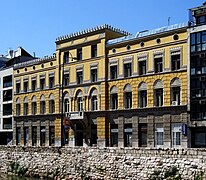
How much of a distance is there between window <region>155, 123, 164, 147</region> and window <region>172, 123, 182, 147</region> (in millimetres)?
1477

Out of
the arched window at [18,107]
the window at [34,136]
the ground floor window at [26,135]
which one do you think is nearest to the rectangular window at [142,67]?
the window at [34,136]

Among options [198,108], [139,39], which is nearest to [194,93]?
[198,108]

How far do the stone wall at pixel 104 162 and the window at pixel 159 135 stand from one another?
10.9 meters

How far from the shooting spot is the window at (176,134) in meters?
47.3

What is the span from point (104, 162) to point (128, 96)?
15.9 meters

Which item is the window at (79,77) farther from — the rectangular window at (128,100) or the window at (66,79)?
the rectangular window at (128,100)

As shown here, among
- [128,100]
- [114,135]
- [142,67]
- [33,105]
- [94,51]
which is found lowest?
[114,135]

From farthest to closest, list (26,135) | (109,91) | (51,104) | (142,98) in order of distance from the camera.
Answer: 1. (26,135)
2. (51,104)
3. (109,91)
4. (142,98)

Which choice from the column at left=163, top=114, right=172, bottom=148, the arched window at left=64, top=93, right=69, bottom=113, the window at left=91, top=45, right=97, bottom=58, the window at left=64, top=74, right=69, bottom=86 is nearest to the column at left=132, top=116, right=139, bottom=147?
the column at left=163, top=114, right=172, bottom=148

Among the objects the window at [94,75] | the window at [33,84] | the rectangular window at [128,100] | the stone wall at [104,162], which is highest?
the window at [94,75]

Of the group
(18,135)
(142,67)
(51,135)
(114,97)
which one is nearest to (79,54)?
(114,97)

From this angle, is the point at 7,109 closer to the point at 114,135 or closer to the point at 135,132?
the point at 114,135

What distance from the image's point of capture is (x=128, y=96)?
53.2 meters

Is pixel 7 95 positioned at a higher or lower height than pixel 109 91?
lower
